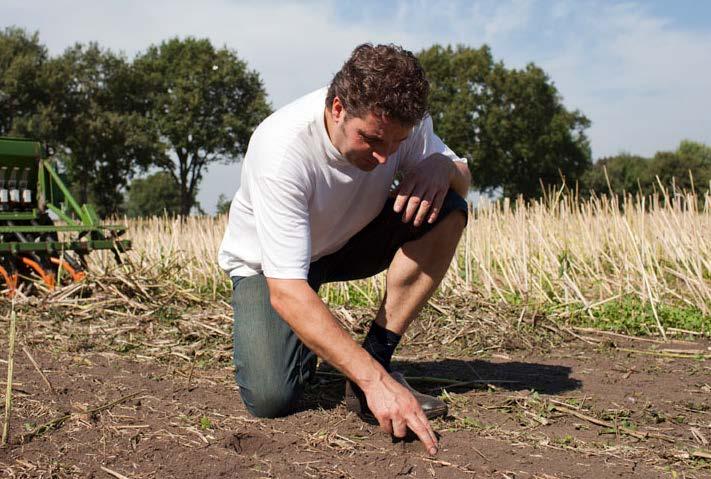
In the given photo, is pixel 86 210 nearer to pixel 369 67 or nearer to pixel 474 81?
pixel 369 67

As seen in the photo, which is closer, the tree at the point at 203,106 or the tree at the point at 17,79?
the tree at the point at 17,79

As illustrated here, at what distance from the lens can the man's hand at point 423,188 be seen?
2865 mm

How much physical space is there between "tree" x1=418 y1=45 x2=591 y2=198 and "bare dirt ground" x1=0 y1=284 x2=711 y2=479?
3668cm

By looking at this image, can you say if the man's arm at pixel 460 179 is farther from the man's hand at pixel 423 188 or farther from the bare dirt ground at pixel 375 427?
the bare dirt ground at pixel 375 427

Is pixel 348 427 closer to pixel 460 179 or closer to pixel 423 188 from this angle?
pixel 423 188

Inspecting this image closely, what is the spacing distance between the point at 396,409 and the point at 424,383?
1.28 meters

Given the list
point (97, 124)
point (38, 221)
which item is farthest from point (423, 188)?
point (97, 124)

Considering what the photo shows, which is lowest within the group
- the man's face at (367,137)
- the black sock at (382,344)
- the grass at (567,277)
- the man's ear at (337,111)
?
the black sock at (382,344)

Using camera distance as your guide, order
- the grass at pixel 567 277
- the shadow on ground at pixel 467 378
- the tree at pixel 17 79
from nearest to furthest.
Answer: the shadow on ground at pixel 467 378
the grass at pixel 567 277
the tree at pixel 17 79

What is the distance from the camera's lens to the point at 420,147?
10.1ft

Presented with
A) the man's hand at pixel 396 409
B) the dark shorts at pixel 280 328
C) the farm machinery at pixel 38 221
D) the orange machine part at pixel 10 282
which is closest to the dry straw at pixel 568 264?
the farm machinery at pixel 38 221

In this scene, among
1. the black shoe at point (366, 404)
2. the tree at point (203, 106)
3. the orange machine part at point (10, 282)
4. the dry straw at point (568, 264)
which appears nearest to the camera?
the black shoe at point (366, 404)

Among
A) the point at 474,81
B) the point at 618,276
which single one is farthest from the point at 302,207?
the point at 474,81

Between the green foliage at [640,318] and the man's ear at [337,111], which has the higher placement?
the man's ear at [337,111]
